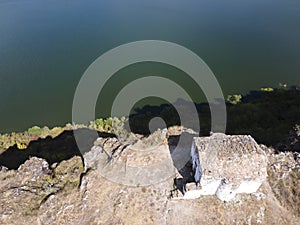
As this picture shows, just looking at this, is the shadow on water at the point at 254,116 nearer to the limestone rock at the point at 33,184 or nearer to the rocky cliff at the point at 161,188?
the rocky cliff at the point at 161,188

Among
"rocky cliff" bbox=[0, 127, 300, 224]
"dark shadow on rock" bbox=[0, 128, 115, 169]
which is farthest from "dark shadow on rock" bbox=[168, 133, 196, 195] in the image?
"dark shadow on rock" bbox=[0, 128, 115, 169]

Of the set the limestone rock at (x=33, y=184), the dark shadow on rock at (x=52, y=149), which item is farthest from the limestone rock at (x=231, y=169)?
the dark shadow on rock at (x=52, y=149)

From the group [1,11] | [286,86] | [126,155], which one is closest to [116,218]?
[126,155]

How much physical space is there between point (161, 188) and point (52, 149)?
15484 millimetres

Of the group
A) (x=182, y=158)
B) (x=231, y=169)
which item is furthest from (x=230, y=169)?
(x=182, y=158)

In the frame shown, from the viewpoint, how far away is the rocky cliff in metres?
18.2

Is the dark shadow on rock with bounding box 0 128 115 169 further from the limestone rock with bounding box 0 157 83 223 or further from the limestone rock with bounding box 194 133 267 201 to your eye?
the limestone rock with bounding box 194 133 267 201

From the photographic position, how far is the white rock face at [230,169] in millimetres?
17922

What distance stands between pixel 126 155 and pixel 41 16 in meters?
56.2

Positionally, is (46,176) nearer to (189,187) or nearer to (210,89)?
(189,187)

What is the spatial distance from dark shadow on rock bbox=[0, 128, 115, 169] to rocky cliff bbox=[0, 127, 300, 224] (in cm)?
556

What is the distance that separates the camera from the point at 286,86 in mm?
41781

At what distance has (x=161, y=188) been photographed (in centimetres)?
1998

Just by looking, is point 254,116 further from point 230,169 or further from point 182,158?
point 230,169
